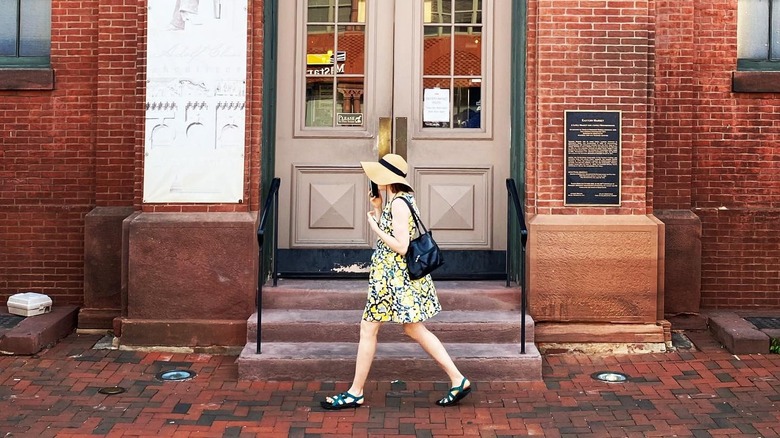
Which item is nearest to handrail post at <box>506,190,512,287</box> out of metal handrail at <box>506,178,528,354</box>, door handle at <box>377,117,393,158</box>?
metal handrail at <box>506,178,528,354</box>

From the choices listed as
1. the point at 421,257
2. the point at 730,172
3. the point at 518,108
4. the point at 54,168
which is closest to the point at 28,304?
the point at 54,168

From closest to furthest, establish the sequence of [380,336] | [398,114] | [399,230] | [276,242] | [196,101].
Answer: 1. [399,230]
2. [380,336]
3. [196,101]
4. [276,242]
5. [398,114]

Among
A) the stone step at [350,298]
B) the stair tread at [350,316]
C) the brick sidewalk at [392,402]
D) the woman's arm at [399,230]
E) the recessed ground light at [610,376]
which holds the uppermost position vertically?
the woman's arm at [399,230]

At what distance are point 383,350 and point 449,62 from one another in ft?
9.56

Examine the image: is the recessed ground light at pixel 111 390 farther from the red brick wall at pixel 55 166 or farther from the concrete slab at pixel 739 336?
the concrete slab at pixel 739 336

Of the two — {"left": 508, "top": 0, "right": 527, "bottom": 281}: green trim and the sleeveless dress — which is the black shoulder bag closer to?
the sleeveless dress

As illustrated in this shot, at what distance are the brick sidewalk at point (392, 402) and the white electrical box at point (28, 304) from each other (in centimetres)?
80

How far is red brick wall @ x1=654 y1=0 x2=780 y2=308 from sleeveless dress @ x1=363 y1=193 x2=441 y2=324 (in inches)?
145

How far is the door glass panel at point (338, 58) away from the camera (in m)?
8.16

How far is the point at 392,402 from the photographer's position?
243 inches

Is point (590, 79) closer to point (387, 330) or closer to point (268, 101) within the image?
point (387, 330)

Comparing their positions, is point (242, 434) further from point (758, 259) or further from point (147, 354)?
point (758, 259)

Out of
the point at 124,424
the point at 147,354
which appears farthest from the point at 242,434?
the point at 147,354

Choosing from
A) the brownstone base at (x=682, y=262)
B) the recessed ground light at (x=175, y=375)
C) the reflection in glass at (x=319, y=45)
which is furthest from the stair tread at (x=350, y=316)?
the reflection in glass at (x=319, y=45)
